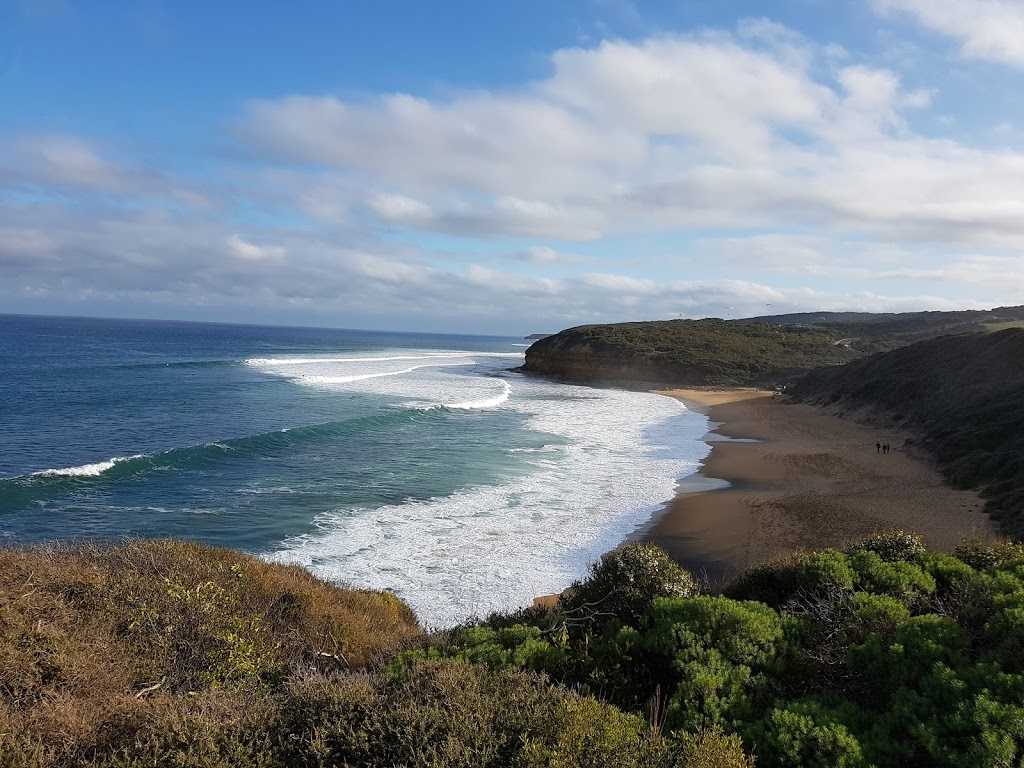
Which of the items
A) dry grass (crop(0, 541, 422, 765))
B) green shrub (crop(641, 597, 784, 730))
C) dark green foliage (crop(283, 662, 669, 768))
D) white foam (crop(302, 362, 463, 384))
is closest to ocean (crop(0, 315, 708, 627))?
dry grass (crop(0, 541, 422, 765))

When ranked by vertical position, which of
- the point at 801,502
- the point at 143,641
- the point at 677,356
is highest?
the point at 677,356

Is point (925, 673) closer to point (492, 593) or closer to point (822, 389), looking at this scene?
point (492, 593)

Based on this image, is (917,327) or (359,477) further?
(917,327)

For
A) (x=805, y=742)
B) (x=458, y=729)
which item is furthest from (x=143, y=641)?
(x=805, y=742)

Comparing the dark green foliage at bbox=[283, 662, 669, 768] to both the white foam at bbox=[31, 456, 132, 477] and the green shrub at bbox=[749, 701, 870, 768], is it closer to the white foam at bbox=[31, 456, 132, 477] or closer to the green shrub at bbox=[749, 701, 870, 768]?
the green shrub at bbox=[749, 701, 870, 768]

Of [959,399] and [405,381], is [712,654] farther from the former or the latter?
[405,381]

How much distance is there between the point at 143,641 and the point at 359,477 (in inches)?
574

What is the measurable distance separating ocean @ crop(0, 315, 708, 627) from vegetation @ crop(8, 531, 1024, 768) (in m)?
4.47

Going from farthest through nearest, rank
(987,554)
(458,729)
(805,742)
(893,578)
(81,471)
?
(81,471) < (987,554) < (893,578) < (805,742) < (458,729)

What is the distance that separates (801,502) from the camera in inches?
650

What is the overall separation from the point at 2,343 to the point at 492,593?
3471 inches

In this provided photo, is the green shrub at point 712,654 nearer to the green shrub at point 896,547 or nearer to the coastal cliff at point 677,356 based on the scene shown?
the green shrub at point 896,547

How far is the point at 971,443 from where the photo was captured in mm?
20266

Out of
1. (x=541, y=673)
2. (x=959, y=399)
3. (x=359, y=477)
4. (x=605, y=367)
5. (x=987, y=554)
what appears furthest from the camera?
(x=605, y=367)
